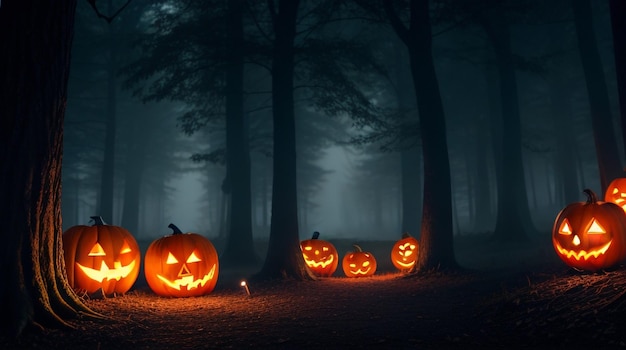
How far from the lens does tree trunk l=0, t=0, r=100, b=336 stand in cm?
456

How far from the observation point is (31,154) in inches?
186

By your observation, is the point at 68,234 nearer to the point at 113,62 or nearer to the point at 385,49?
the point at 113,62

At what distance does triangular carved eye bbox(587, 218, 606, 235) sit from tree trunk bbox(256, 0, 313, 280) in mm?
5716

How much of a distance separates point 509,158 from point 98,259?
14.7 m

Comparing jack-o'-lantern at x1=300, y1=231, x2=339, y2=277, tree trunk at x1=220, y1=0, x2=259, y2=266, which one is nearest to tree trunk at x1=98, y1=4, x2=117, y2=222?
tree trunk at x1=220, y1=0, x2=259, y2=266

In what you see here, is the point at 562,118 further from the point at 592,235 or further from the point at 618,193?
the point at 592,235

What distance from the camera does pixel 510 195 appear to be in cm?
1616

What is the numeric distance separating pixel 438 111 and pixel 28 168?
8.56 meters

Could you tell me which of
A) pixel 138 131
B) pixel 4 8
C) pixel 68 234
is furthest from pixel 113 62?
pixel 4 8

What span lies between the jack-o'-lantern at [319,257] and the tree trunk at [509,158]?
25.8 ft

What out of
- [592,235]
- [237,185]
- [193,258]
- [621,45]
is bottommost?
[193,258]

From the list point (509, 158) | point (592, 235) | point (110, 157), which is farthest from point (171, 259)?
point (110, 157)

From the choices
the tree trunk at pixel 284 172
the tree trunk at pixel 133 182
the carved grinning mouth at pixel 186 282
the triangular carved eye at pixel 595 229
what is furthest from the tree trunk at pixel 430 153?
the tree trunk at pixel 133 182

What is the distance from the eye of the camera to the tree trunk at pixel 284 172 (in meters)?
10.1
